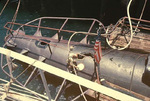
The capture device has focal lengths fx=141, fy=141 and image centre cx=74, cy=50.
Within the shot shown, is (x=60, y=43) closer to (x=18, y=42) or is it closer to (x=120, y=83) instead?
(x=18, y=42)

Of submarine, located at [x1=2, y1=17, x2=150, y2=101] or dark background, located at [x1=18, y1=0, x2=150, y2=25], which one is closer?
submarine, located at [x1=2, y1=17, x2=150, y2=101]

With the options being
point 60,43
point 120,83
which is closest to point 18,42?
point 60,43

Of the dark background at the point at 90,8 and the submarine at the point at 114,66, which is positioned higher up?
the dark background at the point at 90,8

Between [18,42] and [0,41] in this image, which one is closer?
[18,42]

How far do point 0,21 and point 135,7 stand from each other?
17.6 meters

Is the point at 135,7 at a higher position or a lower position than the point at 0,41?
higher

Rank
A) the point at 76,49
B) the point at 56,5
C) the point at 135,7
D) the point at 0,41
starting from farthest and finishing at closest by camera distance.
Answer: the point at 56,5 < the point at 135,7 < the point at 0,41 < the point at 76,49

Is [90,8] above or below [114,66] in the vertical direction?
above

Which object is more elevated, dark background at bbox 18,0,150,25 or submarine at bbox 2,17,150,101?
dark background at bbox 18,0,150,25

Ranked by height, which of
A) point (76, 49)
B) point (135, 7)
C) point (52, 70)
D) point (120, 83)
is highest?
point (135, 7)

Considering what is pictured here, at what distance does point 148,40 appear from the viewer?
916cm

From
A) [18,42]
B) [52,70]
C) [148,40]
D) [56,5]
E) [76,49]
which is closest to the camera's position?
[52,70]

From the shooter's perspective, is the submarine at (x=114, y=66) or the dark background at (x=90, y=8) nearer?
the submarine at (x=114, y=66)

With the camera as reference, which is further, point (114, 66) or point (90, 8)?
point (90, 8)
